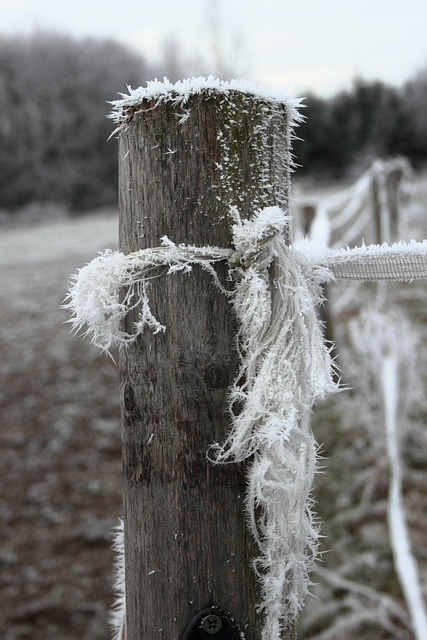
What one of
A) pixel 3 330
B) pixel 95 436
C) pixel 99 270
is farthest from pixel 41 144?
pixel 99 270

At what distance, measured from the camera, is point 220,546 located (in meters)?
0.83

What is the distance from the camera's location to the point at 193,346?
83 cm

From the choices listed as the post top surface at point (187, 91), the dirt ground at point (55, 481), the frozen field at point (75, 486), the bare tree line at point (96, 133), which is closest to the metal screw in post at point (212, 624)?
the post top surface at point (187, 91)

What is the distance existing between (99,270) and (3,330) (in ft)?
23.8

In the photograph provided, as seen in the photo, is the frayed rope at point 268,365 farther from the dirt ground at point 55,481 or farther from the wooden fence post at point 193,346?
the dirt ground at point 55,481

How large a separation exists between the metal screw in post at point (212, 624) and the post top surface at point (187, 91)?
734 millimetres

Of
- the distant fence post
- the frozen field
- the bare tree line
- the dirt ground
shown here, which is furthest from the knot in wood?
the bare tree line

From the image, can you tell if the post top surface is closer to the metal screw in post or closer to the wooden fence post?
the wooden fence post

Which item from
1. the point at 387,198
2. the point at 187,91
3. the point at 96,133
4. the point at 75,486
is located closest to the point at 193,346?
the point at 187,91

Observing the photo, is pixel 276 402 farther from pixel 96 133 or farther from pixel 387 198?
pixel 96 133

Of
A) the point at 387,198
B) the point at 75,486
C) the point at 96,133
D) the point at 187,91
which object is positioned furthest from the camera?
→ the point at 96,133

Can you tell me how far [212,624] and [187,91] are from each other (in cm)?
76

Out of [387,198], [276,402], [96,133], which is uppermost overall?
[96,133]

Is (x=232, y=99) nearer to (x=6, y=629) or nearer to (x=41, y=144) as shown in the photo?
(x=6, y=629)
